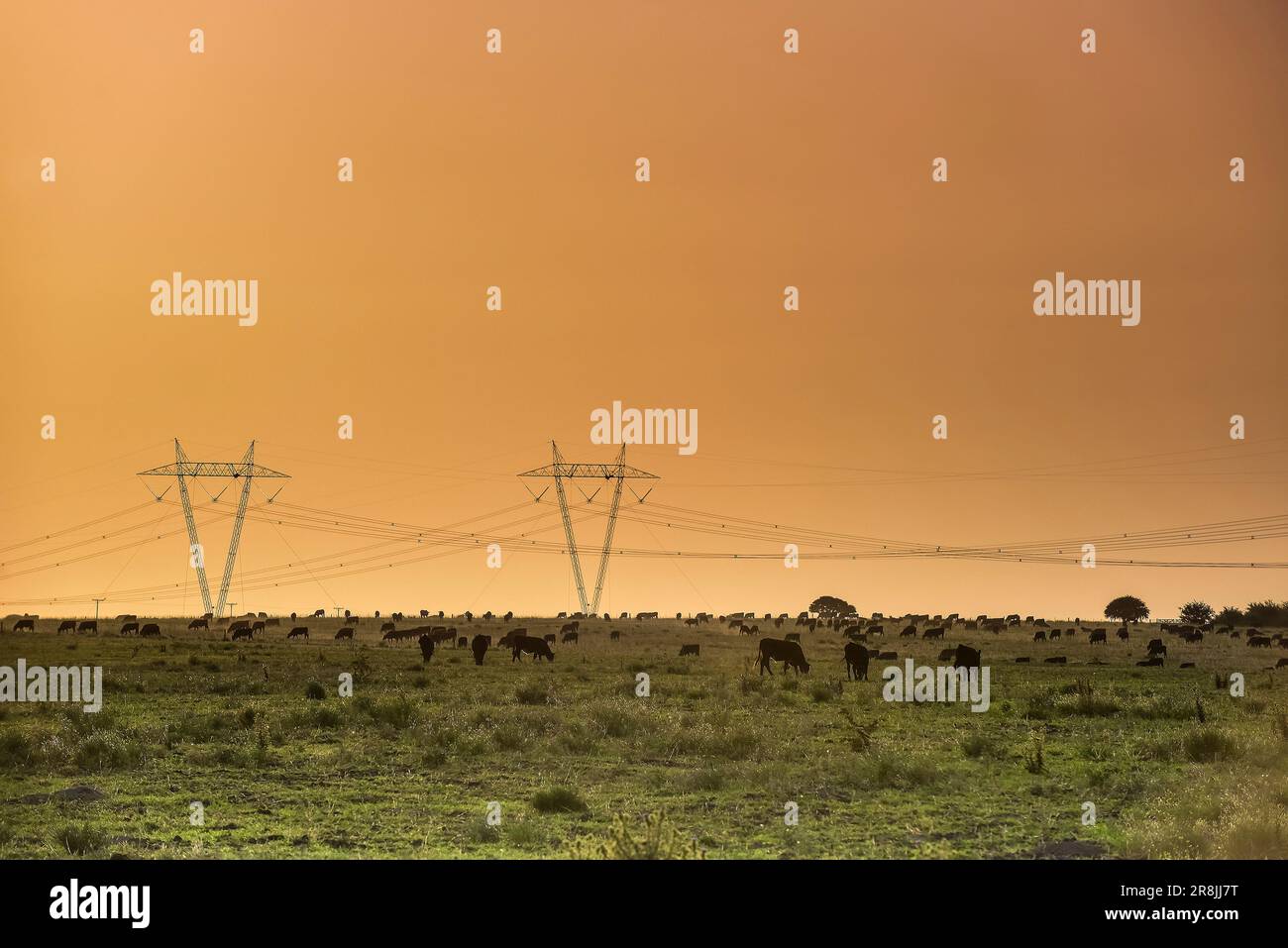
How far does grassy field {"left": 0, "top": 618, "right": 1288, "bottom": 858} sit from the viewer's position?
68.5 feet

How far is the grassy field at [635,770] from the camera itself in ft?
68.5

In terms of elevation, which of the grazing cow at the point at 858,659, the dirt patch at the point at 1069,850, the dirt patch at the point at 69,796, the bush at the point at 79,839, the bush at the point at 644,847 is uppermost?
the grazing cow at the point at 858,659

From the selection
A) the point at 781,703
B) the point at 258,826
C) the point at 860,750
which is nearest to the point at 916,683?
the point at 781,703

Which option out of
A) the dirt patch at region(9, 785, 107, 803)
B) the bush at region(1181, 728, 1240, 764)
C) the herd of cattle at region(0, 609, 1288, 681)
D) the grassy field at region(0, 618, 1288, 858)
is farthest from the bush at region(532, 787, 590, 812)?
the herd of cattle at region(0, 609, 1288, 681)

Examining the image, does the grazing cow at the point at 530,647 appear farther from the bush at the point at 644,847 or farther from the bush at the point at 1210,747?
the bush at the point at 644,847

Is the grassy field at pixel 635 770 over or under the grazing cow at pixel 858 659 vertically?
under

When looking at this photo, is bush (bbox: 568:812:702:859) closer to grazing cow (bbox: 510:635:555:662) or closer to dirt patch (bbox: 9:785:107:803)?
dirt patch (bbox: 9:785:107:803)

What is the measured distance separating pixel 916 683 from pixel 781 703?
10037 millimetres

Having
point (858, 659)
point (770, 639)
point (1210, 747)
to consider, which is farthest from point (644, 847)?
point (770, 639)

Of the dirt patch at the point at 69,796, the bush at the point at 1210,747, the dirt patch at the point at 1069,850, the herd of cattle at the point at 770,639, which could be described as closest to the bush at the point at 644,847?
the dirt patch at the point at 1069,850

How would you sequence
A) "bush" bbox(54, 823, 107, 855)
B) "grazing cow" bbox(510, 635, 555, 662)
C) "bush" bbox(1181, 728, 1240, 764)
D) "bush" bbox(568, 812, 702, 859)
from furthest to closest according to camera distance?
"grazing cow" bbox(510, 635, 555, 662)
"bush" bbox(1181, 728, 1240, 764)
"bush" bbox(54, 823, 107, 855)
"bush" bbox(568, 812, 702, 859)

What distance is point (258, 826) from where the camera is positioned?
2222cm

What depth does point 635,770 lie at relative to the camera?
27453 millimetres
